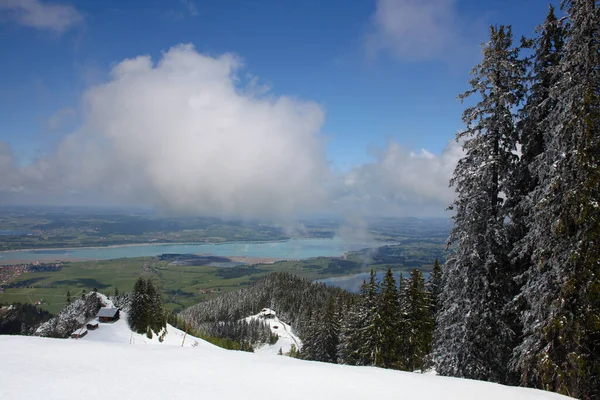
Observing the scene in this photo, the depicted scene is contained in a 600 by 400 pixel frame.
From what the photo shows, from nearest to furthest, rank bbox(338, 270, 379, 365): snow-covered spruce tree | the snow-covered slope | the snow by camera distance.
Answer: the snow-covered slope, bbox(338, 270, 379, 365): snow-covered spruce tree, the snow

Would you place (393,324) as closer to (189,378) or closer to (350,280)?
(189,378)

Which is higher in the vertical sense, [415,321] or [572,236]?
[572,236]

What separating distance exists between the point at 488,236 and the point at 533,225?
5.52 ft

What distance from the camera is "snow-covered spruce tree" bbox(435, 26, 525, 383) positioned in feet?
41.8

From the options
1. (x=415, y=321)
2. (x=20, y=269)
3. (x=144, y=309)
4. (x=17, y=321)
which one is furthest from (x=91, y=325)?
(x=20, y=269)

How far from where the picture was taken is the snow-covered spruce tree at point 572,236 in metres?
9.99

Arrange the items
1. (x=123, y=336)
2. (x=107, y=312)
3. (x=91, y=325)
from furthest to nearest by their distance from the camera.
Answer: (x=107, y=312) < (x=91, y=325) < (x=123, y=336)

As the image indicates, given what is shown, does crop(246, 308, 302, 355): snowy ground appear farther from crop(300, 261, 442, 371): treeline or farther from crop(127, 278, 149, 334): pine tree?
crop(300, 261, 442, 371): treeline

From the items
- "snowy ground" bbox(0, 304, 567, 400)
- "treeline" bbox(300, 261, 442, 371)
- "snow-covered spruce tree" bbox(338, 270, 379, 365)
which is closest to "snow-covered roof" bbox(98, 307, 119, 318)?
"snow-covered spruce tree" bbox(338, 270, 379, 365)

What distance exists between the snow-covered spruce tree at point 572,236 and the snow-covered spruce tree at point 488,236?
1707 millimetres

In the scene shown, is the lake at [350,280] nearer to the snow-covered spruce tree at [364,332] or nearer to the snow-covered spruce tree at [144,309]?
the snow-covered spruce tree at [144,309]

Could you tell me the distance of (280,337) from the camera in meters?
91.6

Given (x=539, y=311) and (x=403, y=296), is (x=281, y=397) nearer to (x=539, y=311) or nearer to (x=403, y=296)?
(x=539, y=311)

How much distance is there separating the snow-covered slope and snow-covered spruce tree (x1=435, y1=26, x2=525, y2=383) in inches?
181
